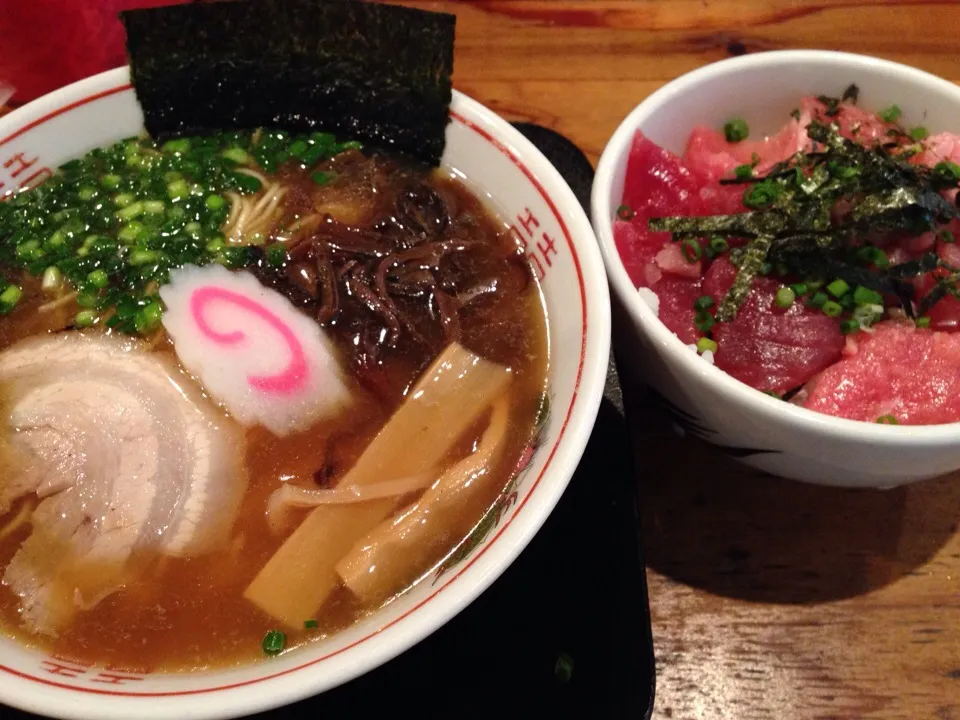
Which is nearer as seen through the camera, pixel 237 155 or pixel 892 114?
pixel 892 114

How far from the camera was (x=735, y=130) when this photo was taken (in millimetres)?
1781

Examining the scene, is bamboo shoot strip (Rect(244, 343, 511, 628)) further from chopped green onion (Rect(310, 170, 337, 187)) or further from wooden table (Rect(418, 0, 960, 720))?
chopped green onion (Rect(310, 170, 337, 187))

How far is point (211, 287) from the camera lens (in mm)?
1633

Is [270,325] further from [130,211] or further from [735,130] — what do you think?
[735,130]

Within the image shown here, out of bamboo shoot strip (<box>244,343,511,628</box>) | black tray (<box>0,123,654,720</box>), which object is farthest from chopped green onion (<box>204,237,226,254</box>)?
black tray (<box>0,123,654,720</box>)

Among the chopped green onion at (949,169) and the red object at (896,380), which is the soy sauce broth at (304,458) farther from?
the chopped green onion at (949,169)

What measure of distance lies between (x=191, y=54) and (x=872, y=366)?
162 centimetres

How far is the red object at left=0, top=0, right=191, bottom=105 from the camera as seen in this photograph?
204 cm

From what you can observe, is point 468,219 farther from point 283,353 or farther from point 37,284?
point 37,284

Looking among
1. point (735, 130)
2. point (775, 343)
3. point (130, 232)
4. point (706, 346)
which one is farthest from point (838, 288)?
point (130, 232)

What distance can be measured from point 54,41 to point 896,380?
2.29 metres

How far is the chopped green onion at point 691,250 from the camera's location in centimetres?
154

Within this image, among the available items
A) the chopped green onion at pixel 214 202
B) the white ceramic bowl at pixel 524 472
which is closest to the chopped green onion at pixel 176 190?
the chopped green onion at pixel 214 202

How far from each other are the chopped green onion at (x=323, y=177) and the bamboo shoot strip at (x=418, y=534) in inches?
32.3
